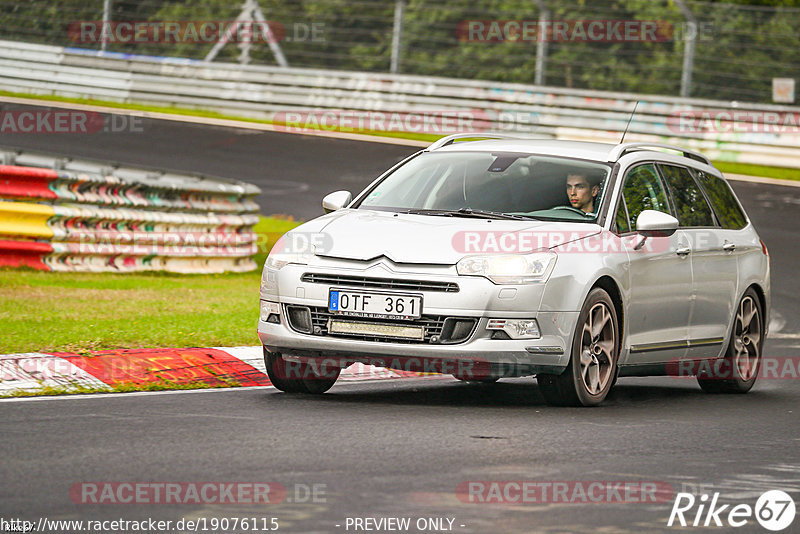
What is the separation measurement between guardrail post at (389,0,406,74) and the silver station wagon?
57.3ft

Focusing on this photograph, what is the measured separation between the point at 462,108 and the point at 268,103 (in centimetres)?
418

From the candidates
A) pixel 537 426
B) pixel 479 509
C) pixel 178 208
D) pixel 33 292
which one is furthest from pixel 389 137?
pixel 479 509

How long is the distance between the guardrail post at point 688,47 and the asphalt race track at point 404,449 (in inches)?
608

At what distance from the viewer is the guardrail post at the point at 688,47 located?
84.0ft

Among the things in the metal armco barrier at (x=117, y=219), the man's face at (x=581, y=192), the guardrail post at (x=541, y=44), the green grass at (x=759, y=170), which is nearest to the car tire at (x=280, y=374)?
the man's face at (x=581, y=192)

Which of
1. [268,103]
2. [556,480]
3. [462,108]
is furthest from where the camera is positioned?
[268,103]

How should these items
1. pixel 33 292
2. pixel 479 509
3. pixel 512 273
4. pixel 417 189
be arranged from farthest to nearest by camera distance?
pixel 33 292, pixel 417 189, pixel 512 273, pixel 479 509

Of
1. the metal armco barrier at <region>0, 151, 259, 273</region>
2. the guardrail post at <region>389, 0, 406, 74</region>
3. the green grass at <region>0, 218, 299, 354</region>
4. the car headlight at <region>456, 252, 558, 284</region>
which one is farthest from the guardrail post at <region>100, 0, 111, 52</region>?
the car headlight at <region>456, 252, 558, 284</region>

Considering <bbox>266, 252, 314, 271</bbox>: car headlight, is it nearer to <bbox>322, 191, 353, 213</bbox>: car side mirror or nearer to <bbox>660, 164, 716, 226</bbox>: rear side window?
<bbox>322, 191, 353, 213</bbox>: car side mirror

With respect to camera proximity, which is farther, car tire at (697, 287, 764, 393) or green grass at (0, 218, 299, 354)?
car tire at (697, 287, 764, 393)

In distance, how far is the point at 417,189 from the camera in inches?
387

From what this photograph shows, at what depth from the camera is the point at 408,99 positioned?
27812mm

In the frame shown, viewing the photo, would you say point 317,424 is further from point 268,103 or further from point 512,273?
point 268,103

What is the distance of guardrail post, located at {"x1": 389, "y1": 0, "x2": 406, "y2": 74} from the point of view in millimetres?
27797
